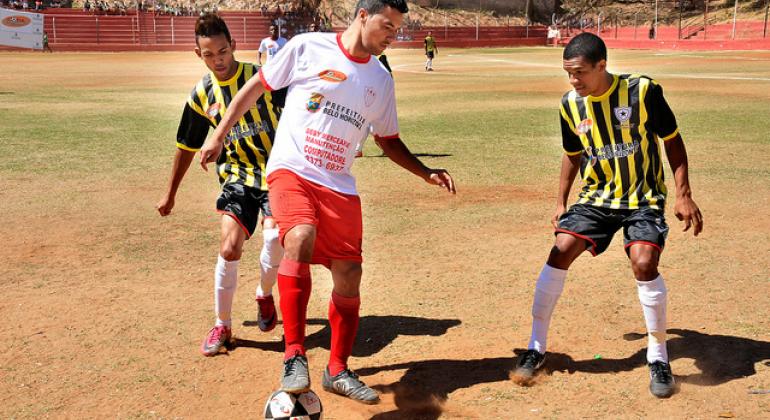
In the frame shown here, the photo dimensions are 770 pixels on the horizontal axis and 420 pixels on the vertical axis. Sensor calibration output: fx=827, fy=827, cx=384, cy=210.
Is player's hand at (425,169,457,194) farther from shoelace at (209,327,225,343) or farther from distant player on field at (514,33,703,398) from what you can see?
shoelace at (209,327,225,343)

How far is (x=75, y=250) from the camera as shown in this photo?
841cm

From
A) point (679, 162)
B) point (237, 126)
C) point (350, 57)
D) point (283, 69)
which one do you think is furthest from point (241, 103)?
point (679, 162)

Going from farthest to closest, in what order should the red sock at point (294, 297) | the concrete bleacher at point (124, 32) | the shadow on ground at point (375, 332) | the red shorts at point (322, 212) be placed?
the concrete bleacher at point (124, 32), the shadow on ground at point (375, 332), the red shorts at point (322, 212), the red sock at point (294, 297)

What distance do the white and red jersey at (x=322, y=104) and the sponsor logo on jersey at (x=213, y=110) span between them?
1096 millimetres

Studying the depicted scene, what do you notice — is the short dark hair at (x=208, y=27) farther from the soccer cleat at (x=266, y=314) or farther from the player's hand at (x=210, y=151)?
the soccer cleat at (x=266, y=314)

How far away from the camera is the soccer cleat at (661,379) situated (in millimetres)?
4844

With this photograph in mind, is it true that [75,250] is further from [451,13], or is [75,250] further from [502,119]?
[451,13]

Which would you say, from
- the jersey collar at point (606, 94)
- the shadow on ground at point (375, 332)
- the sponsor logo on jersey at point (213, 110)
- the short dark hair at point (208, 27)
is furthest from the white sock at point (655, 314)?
the short dark hair at point (208, 27)

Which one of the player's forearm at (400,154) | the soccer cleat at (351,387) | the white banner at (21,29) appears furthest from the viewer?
the white banner at (21,29)

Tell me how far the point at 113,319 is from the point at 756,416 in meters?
4.47

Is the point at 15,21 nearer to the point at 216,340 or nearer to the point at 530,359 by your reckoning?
the point at 216,340

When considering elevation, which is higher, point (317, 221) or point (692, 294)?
point (317, 221)

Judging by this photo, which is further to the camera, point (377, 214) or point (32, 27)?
point (32, 27)

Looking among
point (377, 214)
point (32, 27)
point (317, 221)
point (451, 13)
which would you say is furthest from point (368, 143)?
point (451, 13)
